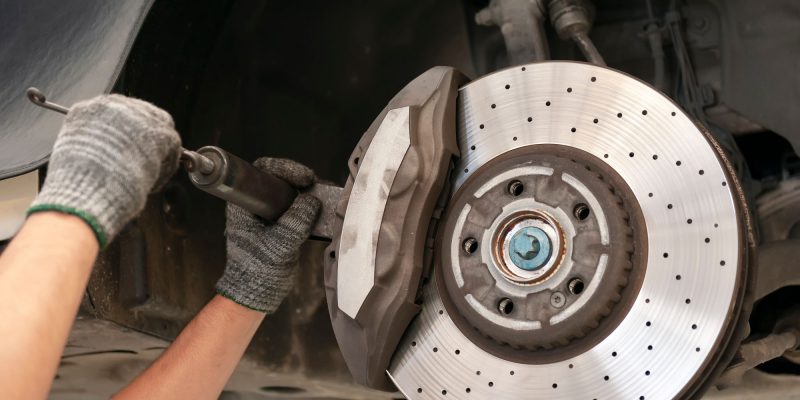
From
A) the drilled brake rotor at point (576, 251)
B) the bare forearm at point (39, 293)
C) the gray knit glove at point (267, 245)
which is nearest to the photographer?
the bare forearm at point (39, 293)

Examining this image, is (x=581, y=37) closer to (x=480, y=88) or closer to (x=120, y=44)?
(x=480, y=88)

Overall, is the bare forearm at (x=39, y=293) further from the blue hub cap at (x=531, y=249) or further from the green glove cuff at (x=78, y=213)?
the blue hub cap at (x=531, y=249)

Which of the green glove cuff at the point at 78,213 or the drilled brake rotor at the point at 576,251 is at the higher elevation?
the drilled brake rotor at the point at 576,251

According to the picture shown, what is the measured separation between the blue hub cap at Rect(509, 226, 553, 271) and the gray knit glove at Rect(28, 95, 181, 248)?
0.31m

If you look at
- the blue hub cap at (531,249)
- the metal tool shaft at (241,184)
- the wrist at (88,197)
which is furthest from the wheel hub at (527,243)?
the wrist at (88,197)

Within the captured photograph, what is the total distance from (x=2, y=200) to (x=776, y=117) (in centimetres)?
84

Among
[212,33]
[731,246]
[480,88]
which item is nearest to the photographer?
[731,246]

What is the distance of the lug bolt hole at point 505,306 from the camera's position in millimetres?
812

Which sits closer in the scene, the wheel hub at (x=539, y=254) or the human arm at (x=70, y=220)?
the human arm at (x=70, y=220)

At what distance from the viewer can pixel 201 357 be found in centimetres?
100

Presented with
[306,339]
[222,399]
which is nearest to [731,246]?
[306,339]

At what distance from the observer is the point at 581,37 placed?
39.1 inches

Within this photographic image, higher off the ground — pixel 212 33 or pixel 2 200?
pixel 212 33

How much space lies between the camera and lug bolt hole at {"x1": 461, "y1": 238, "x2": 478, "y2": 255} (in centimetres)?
83
